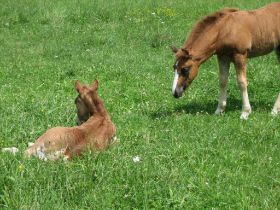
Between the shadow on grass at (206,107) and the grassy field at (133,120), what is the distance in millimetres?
40

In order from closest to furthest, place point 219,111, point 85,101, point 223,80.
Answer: point 85,101, point 219,111, point 223,80

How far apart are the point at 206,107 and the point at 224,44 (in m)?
1.46

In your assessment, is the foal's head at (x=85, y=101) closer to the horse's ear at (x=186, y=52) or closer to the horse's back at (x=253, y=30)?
the horse's ear at (x=186, y=52)

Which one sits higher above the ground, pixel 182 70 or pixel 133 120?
pixel 182 70

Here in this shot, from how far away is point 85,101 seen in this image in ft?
27.6

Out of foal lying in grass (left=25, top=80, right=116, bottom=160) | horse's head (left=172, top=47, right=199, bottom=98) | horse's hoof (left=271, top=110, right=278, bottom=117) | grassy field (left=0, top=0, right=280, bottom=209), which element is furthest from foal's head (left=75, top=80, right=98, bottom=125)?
horse's hoof (left=271, top=110, right=278, bottom=117)

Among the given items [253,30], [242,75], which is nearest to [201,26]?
[253,30]

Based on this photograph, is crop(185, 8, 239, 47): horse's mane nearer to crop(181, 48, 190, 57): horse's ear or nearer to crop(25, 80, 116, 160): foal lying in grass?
crop(181, 48, 190, 57): horse's ear

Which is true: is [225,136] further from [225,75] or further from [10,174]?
A: [10,174]

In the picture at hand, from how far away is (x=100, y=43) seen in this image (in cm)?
1742

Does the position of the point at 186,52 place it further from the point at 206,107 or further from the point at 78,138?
the point at 78,138

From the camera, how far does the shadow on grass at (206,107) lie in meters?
10.6

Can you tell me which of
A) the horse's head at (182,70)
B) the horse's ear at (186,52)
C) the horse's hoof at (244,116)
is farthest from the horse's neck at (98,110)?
the horse's hoof at (244,116)

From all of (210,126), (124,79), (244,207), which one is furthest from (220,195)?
(124,79)
